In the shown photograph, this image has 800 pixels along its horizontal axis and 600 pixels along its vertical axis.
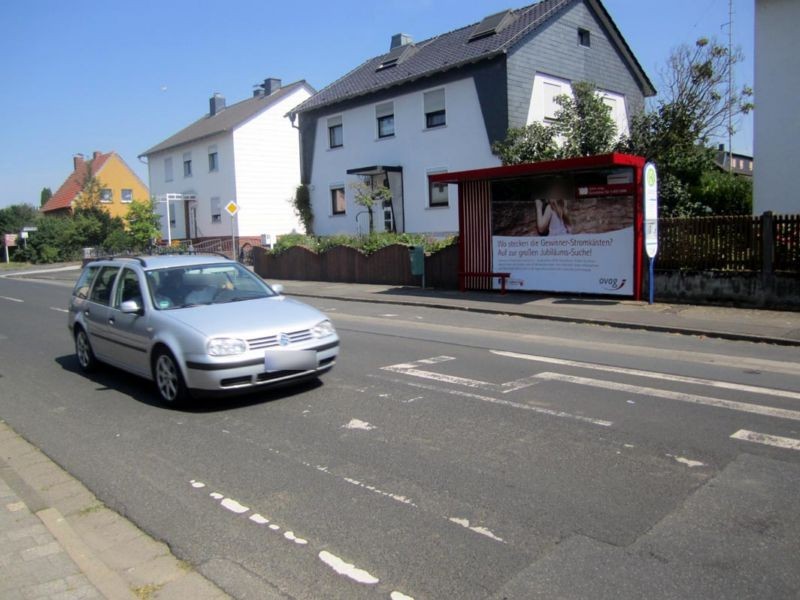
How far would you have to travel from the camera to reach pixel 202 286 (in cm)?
770

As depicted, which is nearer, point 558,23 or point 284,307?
point 284,307

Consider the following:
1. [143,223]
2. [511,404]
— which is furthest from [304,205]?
[511,404]

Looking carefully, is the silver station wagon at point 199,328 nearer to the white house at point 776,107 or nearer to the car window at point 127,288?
the car window at point 127,288

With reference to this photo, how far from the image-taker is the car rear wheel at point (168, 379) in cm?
670

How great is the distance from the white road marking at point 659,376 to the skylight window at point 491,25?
1926 cm

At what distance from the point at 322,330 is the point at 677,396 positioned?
3.77m

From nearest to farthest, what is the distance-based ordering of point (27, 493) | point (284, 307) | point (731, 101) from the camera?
point (27, 493) < point (284, 307) < point (731, 101)

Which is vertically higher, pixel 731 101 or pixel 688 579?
pixel 731 101

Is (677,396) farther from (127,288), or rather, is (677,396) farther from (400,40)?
(400,40)

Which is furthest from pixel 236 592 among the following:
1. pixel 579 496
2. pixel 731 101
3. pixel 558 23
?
pixel 558 23

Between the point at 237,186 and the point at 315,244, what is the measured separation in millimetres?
13173

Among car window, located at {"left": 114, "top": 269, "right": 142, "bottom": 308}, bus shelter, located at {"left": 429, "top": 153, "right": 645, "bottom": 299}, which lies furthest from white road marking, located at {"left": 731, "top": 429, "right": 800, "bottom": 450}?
bus shelter, located at {"left": 429, "top": 153, "right": 645, "bottom": 299}

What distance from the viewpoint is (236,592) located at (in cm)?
342

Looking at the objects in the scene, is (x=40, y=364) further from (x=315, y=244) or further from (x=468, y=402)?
(x=315, y=244)
